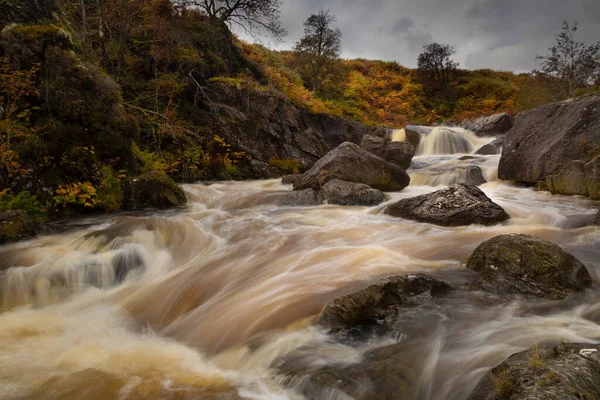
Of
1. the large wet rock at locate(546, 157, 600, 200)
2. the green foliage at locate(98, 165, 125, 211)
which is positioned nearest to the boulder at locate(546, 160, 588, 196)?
the large wet rock at locate(546, 157, 600, 200)

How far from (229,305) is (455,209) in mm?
4874

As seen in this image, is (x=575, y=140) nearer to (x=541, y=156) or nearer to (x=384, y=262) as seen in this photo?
(x=541, y=156)

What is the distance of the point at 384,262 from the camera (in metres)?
5.22

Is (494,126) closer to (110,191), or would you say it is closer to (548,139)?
(548,139)

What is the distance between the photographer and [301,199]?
31.1 feet

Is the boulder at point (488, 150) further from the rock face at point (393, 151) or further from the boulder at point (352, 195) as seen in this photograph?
the boulder at point (352, 195)

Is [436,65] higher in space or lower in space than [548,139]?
higher

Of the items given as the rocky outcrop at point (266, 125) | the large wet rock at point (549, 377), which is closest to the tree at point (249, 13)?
the rocky outcrop at point (266, 125)

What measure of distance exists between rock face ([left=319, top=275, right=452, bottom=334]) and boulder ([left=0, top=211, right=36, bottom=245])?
16.2ft

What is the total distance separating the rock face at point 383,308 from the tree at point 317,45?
23.1m

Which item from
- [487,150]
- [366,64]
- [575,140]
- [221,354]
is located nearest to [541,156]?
[575,140]

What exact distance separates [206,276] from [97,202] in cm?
357

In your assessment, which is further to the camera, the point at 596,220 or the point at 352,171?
the point at 352,171

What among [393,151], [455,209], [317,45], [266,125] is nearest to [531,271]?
[455,209]
